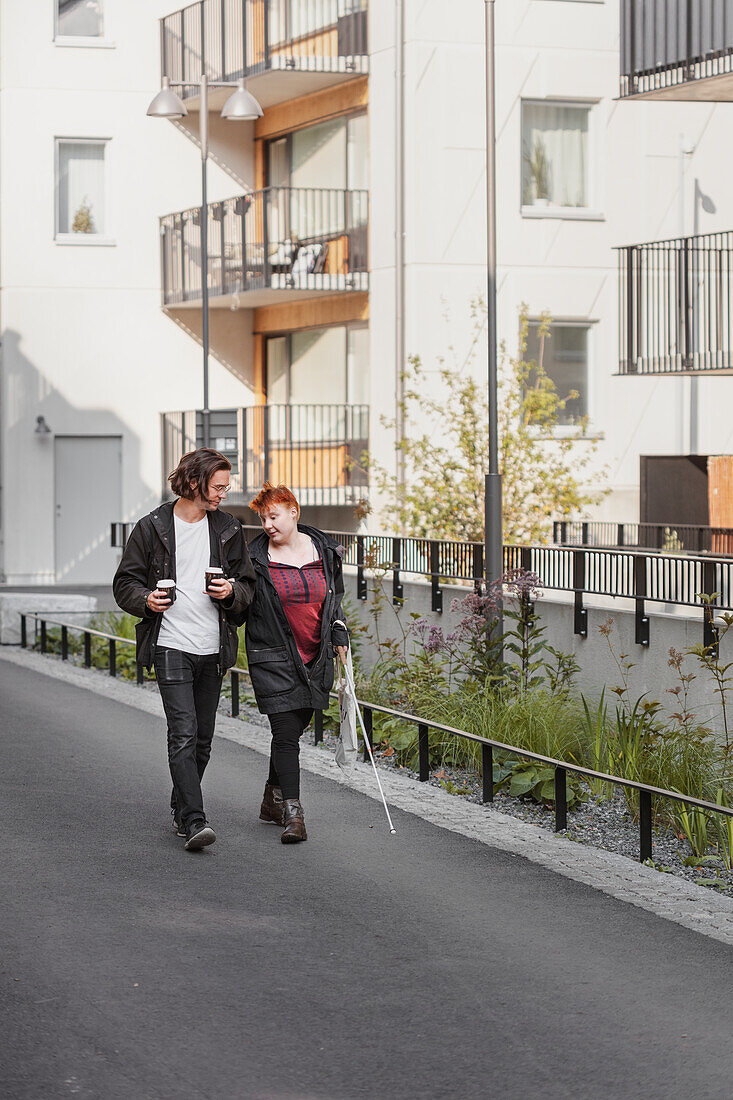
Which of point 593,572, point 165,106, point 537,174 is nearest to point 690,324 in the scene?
point 593,572

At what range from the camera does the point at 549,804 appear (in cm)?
966

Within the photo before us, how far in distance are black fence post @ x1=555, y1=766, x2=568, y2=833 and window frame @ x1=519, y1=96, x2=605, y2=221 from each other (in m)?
18.4

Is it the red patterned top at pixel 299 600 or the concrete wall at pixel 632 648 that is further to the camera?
the concrete wall at pixel 632 648

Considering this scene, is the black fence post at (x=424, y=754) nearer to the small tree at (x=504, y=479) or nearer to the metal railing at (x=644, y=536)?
the metal railing at (x=644, y=536)

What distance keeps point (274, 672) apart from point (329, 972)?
2.43m

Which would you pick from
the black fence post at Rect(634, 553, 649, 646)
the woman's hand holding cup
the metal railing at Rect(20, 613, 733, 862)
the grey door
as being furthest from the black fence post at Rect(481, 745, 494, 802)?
the grey door

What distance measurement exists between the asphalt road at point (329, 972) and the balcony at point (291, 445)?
18524mm

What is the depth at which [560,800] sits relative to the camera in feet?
29.2

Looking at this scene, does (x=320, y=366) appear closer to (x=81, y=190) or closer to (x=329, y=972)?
(x=81, y=190)

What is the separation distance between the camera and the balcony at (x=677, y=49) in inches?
678

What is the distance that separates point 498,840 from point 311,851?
1010 mm

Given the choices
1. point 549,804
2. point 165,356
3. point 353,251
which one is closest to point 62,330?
point 165,356

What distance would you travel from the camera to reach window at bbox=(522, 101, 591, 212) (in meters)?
26.3

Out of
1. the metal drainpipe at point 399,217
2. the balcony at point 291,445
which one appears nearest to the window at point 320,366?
the balcony at point 291,445
